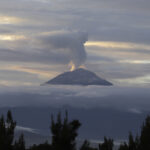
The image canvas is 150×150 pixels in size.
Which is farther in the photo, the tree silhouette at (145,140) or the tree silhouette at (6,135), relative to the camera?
the tree silhouette at (145,140)

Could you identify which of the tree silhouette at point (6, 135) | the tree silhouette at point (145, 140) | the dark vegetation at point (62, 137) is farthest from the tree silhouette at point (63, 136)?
the tree silhouette at point (145, 140)

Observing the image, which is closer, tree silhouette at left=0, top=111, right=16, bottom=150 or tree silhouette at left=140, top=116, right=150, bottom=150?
tree silhouette at left=0, top=111, right=16, bottom=150

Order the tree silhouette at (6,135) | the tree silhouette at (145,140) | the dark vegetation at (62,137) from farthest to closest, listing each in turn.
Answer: the tree silhouette at (145,140) → the tree silhouette at (6,135) → the dark vegetation at (62,137)

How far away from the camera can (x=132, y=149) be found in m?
62.4

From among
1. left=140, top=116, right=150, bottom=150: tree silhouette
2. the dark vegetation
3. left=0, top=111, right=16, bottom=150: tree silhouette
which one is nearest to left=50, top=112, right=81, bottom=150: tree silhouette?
the dark vegetation

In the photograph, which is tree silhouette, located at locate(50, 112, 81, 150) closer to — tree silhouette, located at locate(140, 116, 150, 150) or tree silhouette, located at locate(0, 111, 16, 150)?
tree silhouette, located at locate(0, 111, 16, 150)

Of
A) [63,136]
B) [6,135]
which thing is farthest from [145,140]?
[6,135]

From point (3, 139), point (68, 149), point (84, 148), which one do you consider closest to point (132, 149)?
point (84, 148)

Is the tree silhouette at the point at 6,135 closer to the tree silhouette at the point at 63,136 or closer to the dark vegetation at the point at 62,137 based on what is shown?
the dark vegetation at the point at 62,137

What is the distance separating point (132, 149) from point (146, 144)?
1859mm

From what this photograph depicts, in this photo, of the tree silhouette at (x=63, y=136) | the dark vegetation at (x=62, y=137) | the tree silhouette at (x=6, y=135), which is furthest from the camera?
the tree silhouette at (x=6, y=135)

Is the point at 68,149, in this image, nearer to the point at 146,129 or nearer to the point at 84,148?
the point at 84,148

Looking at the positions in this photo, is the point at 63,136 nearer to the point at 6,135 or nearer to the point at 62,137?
the point at 62,137

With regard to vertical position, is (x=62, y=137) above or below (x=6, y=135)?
below
